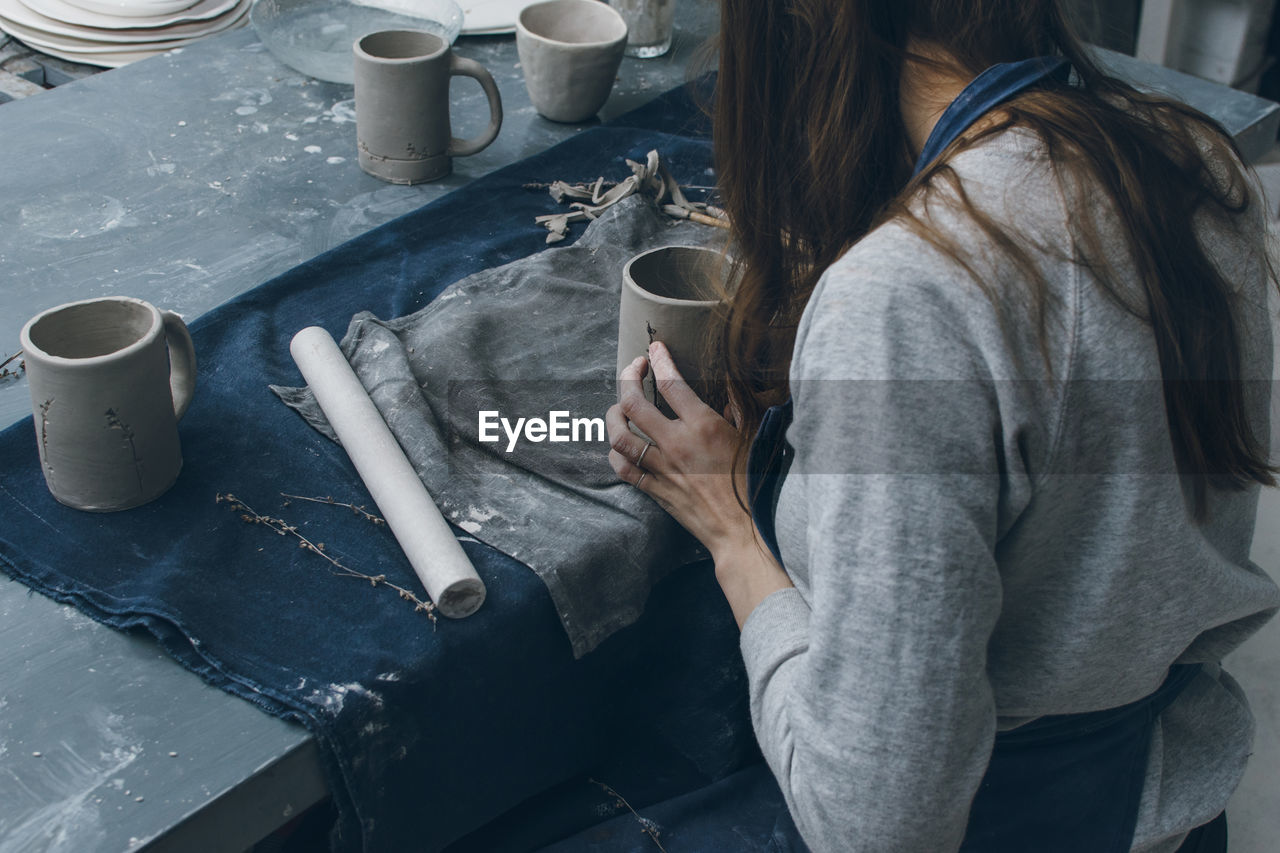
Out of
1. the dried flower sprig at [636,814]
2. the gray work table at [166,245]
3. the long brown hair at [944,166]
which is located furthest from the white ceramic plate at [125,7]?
the dried flower sprig at [636,814]

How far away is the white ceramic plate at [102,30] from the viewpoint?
6.47 feet

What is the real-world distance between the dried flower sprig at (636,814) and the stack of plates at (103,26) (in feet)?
5.49

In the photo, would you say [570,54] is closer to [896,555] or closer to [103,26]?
[103,26]

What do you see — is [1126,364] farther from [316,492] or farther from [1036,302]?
[316,492]

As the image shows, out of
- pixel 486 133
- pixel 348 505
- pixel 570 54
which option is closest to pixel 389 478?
pixel 348 505

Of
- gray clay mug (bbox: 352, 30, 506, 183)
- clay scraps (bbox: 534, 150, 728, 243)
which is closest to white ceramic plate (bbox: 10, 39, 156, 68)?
gray clay mug (bbox: 352, 30, 506, 183)

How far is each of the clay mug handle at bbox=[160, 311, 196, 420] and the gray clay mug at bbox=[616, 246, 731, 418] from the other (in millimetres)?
400

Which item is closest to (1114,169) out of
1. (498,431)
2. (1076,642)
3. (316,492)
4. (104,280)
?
(1076,642)

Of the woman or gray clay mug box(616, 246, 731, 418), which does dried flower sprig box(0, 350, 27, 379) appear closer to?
gray clay mug box(616, 246, 731, 418)

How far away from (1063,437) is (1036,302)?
8 centimetres

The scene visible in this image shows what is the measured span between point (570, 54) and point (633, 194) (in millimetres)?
318

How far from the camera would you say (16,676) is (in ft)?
2.57

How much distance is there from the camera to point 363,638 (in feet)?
2.72

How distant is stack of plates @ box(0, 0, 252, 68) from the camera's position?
1968 mm
